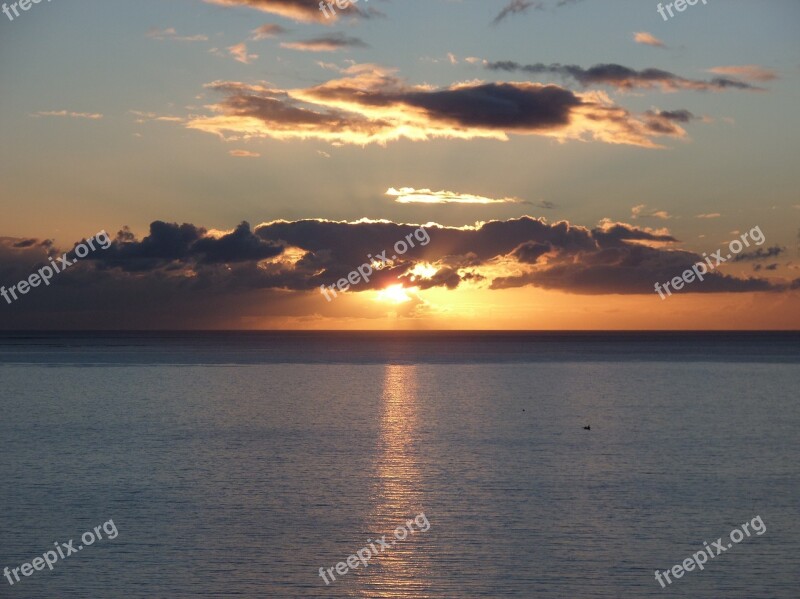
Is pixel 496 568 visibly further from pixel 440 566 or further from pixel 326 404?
pixel 326 404

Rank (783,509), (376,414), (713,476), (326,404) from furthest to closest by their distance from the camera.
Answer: (326,404) → (376,414) → (713,476) → (783,509)

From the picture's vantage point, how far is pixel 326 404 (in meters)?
105

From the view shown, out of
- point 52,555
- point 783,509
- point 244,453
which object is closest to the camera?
point 52,555

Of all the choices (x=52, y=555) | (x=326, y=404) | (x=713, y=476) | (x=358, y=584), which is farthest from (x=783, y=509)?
(x=326, y=404)

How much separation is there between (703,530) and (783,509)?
6674 mm
